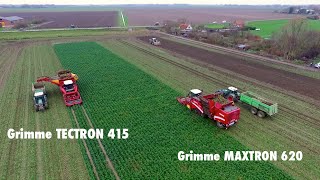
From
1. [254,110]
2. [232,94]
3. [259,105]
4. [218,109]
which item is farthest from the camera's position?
[232,94]

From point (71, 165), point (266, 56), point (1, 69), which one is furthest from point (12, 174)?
point (266, 56)

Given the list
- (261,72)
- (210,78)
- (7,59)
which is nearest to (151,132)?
(210,78)

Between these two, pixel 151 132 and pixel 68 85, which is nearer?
pixel 151 132

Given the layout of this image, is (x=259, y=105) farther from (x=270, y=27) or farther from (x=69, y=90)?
(x=270, y=27)

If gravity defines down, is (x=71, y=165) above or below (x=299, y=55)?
below

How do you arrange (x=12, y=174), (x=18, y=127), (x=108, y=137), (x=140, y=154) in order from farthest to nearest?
(x=18, y=127), (x=108, y=137), (x=140, y=154), (x=12, y=174)

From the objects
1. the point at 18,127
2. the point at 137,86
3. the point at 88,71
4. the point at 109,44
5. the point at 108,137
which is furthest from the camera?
the point at 109,44

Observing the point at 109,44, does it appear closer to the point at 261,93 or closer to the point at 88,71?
the point at 88,71

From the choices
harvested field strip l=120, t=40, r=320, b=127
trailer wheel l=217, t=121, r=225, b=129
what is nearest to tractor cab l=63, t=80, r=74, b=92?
trailer wheel l=217, t=121, r=225, b=129
